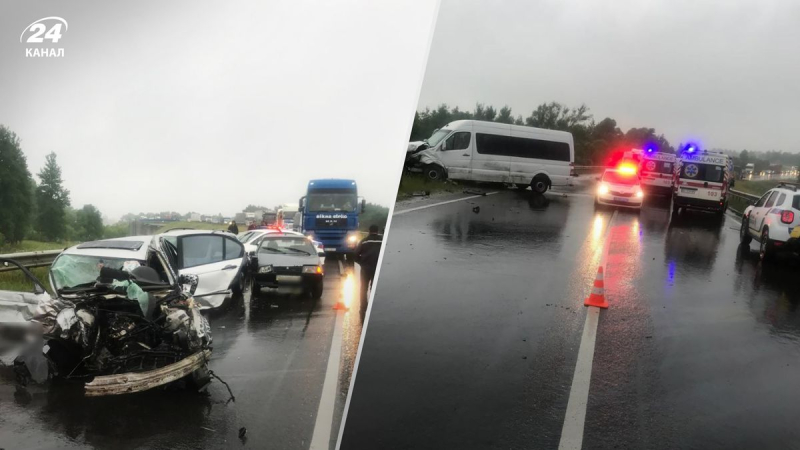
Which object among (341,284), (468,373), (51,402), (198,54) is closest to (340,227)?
(341,284)

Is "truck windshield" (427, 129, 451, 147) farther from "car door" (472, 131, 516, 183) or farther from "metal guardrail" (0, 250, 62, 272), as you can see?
"metal guardrail" (0, 250, 62, 272)

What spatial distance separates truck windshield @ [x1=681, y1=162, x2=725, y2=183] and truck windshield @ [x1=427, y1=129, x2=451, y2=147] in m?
1.25

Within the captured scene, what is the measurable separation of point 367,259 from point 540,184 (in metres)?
1.89

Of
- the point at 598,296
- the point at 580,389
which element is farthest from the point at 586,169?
the point at 580,389

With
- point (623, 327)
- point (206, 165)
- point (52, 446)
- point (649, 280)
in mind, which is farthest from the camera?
point (649, 280)

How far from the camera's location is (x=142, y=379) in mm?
1329

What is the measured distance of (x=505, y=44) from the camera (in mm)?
2592

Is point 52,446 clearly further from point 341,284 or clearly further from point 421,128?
point 421,128

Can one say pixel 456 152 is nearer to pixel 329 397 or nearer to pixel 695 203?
pixel 695 203

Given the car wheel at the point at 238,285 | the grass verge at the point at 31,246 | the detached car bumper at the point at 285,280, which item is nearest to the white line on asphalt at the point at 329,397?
the detached car bumper at the point at 285,280

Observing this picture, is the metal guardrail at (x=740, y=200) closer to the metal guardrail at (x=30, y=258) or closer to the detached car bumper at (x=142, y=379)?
the detached car bumper at (x=142, y=379)

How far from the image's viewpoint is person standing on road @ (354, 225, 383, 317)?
151 centimetres

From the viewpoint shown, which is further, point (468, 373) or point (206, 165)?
point (468, 373)

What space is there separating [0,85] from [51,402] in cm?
79
